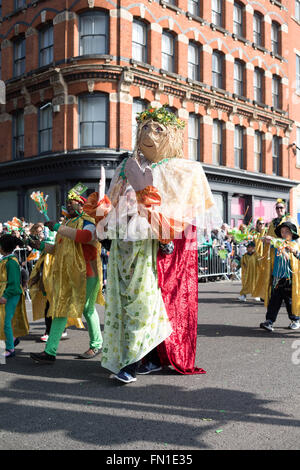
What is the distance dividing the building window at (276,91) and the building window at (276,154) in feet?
6.28

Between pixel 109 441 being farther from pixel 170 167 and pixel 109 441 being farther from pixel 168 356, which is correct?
pixel 170 167

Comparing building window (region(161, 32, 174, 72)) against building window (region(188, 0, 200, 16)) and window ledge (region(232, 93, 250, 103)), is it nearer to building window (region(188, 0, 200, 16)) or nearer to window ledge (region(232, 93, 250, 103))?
building window (region(188, 0, 200, 16))

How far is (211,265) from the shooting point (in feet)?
53.4

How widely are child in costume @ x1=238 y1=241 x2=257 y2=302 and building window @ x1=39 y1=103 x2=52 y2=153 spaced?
38.2 feet

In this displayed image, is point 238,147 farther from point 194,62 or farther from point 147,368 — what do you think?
point 147,368

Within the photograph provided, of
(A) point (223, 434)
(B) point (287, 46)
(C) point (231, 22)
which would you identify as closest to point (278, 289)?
(A) point (223, 434)

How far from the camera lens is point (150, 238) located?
4383mm

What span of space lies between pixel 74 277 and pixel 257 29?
81.5ft

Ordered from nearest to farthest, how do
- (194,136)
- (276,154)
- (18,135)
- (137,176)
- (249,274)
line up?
(137,176) → (249,274) → (18,135) → (194,136) → (276,154)

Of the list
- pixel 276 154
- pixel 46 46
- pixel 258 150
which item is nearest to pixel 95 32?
pixel 46 46

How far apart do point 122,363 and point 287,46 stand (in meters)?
27.7

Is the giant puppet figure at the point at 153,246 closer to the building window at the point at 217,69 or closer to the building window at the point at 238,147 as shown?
the building window at the point at 217,69

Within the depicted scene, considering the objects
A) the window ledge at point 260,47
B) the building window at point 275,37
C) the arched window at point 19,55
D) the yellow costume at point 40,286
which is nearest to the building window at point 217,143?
the window ledge at point 260,47

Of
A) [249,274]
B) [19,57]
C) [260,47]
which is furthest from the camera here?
[260,47]
